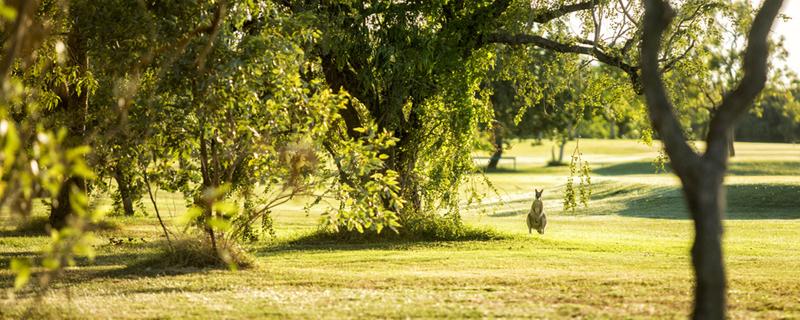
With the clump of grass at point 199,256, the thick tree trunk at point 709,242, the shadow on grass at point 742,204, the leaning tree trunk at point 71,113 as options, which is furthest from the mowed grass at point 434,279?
the shadow on grass at point 742,204

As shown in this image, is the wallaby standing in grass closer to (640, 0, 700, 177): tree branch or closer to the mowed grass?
the mowed grass

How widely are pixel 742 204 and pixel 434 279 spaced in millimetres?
28225

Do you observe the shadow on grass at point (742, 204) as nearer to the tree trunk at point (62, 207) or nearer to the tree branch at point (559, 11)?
the tree branch at point (559, 11)

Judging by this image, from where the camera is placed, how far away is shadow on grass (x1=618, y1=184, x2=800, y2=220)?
121 feet

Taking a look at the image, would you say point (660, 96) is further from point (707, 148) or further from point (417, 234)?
point (417, 234)

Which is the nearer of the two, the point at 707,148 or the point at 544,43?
the point at 707,148

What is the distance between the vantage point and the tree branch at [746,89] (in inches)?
307

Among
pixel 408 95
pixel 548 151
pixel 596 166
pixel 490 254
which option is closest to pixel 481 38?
pixel 408 95

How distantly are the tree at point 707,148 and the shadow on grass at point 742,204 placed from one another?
28.7 metres

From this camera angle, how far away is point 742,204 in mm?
39312

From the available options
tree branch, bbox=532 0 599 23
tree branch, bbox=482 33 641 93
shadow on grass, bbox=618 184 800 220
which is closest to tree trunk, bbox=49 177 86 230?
tree branch, bbox=482 33 641 93

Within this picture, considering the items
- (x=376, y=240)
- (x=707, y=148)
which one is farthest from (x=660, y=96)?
(x=376, y=240)

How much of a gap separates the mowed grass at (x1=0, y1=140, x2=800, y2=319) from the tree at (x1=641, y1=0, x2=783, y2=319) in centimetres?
307

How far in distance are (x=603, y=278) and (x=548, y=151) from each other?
90.0 meters
